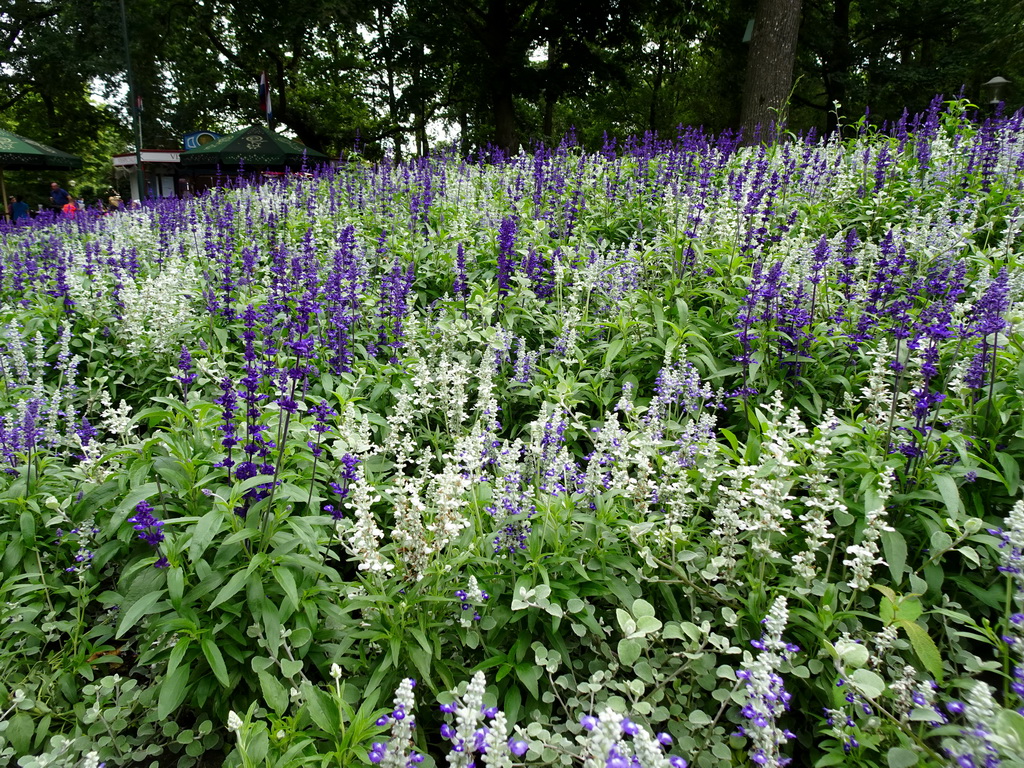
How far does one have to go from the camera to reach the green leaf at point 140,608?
93.4 inches

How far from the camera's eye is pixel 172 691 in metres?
2.33

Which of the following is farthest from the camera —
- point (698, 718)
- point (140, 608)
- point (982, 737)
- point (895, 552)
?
point (895, 552)

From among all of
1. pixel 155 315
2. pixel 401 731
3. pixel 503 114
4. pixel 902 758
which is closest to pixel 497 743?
pixel 401 731

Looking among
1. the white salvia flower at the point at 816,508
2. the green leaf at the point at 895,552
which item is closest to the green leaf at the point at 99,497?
the white salvia flower at the point at 816,508

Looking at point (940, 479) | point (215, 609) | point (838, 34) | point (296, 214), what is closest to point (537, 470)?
point (215, 609)

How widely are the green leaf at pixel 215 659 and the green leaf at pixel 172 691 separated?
104 mm

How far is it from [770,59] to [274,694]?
13381 millimetres

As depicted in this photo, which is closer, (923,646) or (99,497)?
(923,646)

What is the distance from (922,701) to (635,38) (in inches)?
1180

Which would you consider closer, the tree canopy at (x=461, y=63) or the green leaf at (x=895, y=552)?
the green leaf at (x=895, y=552)

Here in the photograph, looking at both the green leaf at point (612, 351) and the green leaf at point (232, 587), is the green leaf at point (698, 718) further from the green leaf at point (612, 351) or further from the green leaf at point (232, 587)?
the green leaf at point (612, 351)

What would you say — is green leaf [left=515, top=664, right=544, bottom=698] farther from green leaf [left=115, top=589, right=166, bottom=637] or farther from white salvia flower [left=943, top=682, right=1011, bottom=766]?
green leaf [left=115, top=589, right=166, bottom=637]

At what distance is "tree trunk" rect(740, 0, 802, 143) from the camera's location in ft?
38.1

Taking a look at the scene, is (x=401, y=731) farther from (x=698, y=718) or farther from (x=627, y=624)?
(x=698, y=718)
